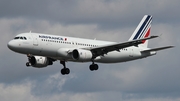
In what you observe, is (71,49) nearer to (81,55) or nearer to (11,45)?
(81,55)

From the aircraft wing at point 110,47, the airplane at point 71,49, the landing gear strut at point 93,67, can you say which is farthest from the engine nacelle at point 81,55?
the landing gear strut at point 93,67

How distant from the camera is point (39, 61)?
113188 millimetres

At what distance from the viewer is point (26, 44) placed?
104812mm

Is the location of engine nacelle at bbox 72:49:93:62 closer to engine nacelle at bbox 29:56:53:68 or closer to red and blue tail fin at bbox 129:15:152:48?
engine nacelle at bbox 29:56:53:68

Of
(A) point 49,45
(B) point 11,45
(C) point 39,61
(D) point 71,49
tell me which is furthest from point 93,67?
(B) point 11,45

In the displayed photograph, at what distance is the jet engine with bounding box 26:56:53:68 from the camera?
113m

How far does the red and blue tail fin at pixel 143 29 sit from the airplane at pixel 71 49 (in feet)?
17.2

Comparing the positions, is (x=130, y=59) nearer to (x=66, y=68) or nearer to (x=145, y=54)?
(x=145, y=54)

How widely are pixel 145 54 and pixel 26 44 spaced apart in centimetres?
2307

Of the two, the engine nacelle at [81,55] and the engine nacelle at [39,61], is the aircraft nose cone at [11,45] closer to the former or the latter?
the engine nacelle at [39,61]

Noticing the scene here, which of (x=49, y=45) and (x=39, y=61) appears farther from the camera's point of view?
(x=39, y=61)

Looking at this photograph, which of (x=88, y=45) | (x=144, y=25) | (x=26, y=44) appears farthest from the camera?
(x=144, y=25)

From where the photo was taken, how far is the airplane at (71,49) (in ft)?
345

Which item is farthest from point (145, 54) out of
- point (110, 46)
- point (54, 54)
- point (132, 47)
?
point (54, 54)
